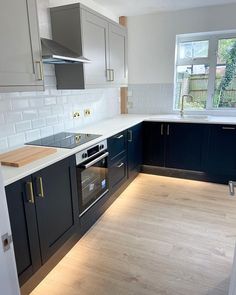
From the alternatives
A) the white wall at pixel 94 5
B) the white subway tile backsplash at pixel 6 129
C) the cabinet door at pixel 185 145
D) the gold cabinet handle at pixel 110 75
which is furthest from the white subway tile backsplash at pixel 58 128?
the cabinet door at pixel 185 145

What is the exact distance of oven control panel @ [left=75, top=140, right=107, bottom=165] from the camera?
6.51ft

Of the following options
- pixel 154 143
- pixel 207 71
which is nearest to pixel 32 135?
→ pixel 154 143

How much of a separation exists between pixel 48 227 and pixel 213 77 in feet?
10.5

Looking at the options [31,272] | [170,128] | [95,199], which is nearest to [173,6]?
[170,128]

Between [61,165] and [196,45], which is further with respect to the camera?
[196,45]

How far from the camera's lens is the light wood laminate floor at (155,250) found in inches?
65.6

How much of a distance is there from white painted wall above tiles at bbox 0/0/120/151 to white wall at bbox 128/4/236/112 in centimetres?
112

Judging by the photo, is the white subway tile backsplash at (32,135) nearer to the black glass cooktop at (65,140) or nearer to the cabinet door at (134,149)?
the black glass cooktop at (65,140)

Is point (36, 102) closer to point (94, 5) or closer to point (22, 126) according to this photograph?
point (22, 126)

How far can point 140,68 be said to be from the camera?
385 centimetres

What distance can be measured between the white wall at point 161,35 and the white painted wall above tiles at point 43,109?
3.69 feet

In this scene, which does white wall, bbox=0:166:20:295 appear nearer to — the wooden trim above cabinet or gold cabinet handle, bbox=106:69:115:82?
gold cabinet handle, bbox=106:69:115:82

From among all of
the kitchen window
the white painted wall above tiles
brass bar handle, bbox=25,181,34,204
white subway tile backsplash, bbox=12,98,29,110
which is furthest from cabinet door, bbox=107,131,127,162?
the kitchen window

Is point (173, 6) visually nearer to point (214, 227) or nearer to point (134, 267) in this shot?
point (214, 227)
